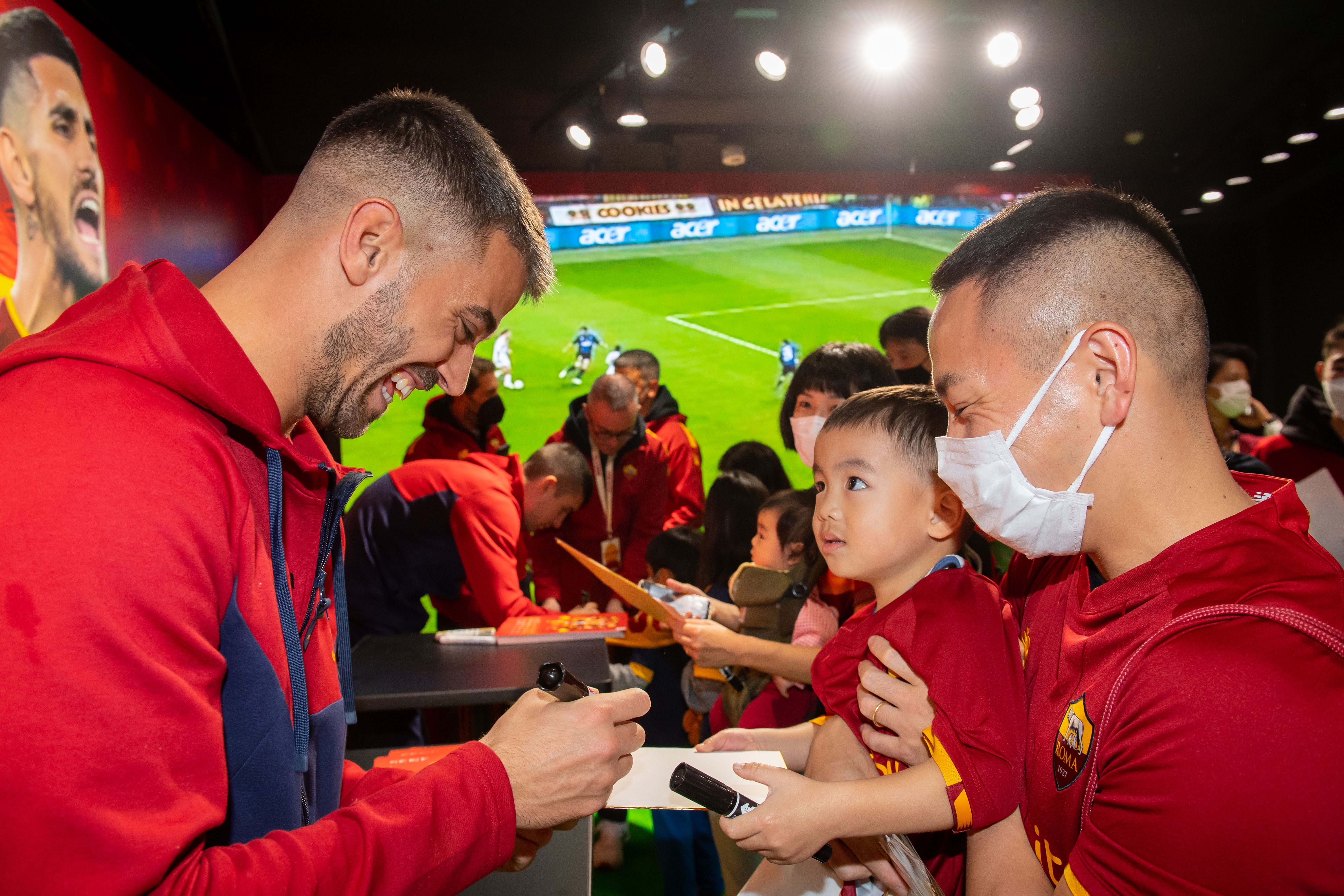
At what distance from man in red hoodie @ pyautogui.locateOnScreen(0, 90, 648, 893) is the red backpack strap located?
0.69 m

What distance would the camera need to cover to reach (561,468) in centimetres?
390

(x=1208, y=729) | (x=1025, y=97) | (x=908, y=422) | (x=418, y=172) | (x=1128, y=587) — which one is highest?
(x=1025, y=97)

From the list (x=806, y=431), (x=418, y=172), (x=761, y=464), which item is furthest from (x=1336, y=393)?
(x=418, y=172)

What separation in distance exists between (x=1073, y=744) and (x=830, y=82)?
7571mm

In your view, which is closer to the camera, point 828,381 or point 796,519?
point 796,519

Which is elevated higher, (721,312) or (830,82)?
(830,82)

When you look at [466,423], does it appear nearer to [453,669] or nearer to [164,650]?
[453,669]

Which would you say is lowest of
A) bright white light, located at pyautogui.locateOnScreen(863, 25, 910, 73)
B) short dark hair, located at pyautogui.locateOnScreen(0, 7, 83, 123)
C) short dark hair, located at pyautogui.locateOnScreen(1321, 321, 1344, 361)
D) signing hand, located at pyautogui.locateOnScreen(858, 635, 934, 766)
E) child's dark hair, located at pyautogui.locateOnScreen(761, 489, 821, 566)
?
signing hand, located at pyautogui.locateOnScreen(858, 635, 934, 766)

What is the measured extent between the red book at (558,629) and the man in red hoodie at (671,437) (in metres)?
2.00

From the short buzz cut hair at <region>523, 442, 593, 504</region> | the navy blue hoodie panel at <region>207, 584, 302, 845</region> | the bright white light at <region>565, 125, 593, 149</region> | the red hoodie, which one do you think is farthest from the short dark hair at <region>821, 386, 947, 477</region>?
the bright white light at <region>565, 125, 593, 149</region>

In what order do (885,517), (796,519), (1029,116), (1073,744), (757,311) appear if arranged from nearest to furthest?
1. (1073,744)
2. (885,517)
3. (796,519)
4. (1029,116)
5. (757,311)

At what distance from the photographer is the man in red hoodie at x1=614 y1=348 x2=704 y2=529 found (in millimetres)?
5309

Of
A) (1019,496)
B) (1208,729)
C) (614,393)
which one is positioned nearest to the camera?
(1208,729)

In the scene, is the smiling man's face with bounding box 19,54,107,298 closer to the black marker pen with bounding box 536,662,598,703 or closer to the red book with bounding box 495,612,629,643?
the red book with bounding box 495,612,629,643
